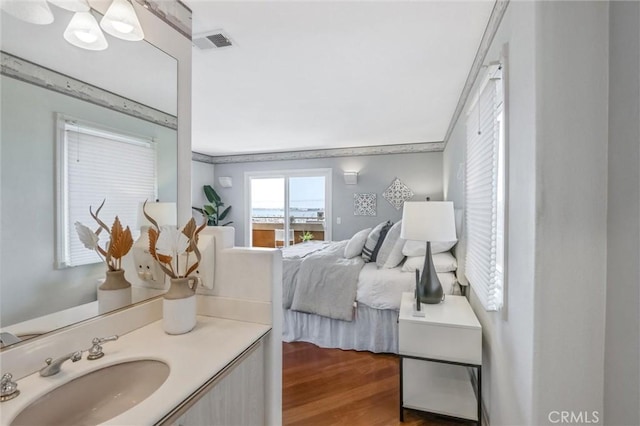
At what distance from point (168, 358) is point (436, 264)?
232cm

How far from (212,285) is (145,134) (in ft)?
2.44

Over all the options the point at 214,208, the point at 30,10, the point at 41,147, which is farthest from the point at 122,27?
the point at 214,208

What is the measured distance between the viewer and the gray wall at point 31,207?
0.80 meters

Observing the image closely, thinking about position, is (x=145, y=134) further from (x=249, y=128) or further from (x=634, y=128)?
(x=249, y=128)

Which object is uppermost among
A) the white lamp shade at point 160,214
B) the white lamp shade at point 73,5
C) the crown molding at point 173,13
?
the crown molding at point 173,13

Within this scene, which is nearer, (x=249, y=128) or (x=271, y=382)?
(x=271, y=382)

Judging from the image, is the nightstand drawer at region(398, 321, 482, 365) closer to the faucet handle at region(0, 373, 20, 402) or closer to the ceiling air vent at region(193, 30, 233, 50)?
the faucet handle at region(0, 373, 20, 402)

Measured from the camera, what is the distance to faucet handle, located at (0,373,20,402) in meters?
0.71

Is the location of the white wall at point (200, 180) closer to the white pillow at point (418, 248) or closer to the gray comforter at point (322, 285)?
the gray comforter at point (322, 285)

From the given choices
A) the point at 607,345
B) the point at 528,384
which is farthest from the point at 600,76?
the point at 528,384

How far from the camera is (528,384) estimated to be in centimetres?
94

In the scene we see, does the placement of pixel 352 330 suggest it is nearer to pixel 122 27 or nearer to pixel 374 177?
pixel 122 27

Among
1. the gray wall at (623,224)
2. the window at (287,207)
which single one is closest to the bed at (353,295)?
the gray wall at (623,224)

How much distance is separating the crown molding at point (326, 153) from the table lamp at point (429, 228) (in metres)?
3.13
